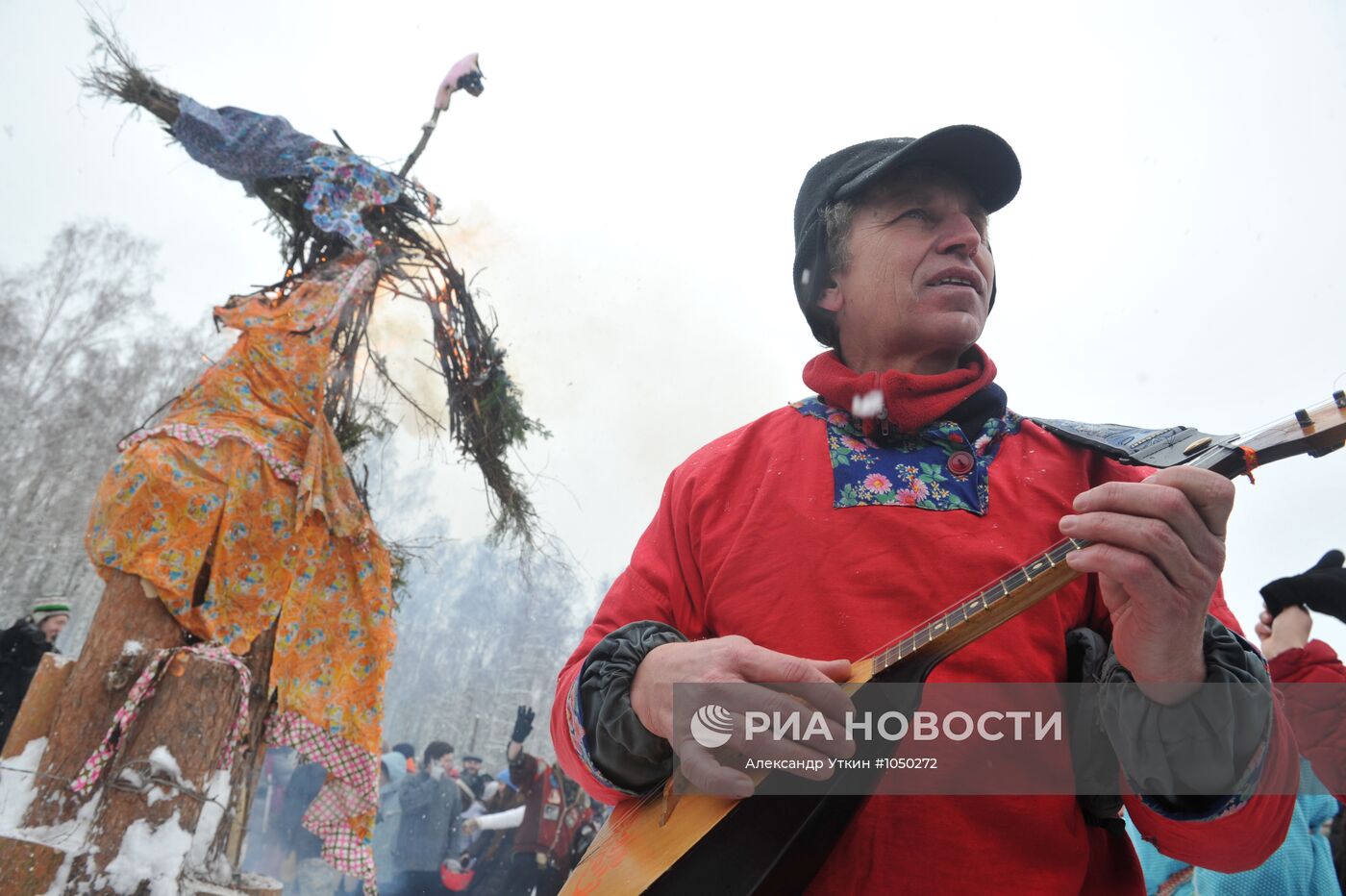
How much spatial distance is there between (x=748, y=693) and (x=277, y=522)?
12.2 feet

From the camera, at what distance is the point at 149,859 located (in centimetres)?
329

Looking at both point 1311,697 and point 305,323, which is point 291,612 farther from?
point 1311,697

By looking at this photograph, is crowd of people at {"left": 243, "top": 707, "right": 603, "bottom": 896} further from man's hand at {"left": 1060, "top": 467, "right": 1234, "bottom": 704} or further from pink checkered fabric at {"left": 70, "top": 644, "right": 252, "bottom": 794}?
man's hand at {"left": 1060, "top": 467, "right": 1234, "bottom": 704}

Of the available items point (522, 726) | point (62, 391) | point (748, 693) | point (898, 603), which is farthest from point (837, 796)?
point (62, 391)

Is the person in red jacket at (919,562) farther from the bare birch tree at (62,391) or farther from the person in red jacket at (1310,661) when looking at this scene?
the bare birch tree at (62,391)

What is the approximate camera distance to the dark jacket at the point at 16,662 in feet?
18.6

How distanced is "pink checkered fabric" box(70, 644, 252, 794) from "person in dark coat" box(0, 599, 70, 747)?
10.2 feet

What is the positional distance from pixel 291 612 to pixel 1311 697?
15.3 feet

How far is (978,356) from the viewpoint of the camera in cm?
183

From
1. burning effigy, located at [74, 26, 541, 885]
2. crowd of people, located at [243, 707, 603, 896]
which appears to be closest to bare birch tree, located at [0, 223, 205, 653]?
crowd of people, located at [243, 707, 603, 896]

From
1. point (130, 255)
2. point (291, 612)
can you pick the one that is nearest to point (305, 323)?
point (291, 612)

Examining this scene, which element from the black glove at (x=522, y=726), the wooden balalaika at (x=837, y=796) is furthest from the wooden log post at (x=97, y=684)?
the black glove at (x=522, y=726)

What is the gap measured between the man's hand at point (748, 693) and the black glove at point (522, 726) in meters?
7.06

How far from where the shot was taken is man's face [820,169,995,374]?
180 centimetres
